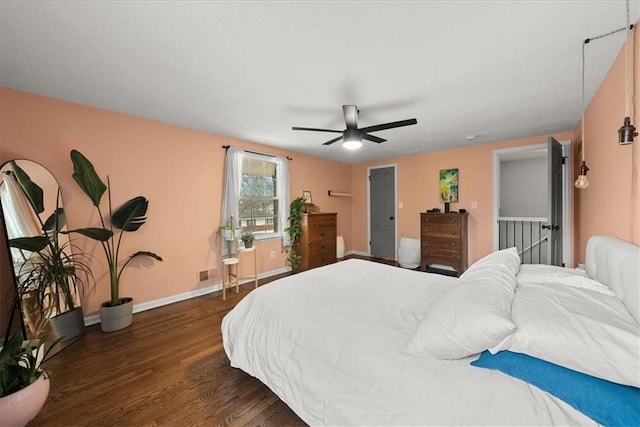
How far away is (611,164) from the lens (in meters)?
1.92

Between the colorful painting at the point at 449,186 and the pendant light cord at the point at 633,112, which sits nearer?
the pendant light cord at the point at 633,112

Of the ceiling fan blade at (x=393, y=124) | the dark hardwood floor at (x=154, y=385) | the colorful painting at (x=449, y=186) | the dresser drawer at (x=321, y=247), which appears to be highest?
the ceiling fan blade at (x=393, y=124)

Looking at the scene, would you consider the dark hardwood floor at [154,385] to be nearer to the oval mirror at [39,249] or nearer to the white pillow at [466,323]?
the oval mirror at [39,249]

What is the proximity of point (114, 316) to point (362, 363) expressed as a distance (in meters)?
2.73

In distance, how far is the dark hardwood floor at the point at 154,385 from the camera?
1479 mm

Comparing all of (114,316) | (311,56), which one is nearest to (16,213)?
(114,316)

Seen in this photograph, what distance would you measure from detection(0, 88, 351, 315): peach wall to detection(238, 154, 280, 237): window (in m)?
0.30

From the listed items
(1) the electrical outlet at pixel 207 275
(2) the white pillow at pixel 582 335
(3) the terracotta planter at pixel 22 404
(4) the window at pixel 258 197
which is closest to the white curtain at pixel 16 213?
(3) the terracotta planter at pixel 22 404

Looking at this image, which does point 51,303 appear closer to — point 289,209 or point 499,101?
point 289,209

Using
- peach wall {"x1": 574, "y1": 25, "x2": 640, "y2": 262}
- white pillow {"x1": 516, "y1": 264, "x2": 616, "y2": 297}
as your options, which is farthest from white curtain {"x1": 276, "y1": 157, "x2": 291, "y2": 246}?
peach wall {"x1": 574, "y1": 25, "x2": 640, "y2": 262}

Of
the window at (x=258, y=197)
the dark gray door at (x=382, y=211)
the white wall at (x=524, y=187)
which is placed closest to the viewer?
the window at (x=258, y=197)

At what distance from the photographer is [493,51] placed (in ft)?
5.69

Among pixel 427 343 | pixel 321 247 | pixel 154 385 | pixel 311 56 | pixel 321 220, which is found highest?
pixel 311 56

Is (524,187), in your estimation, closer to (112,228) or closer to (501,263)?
(501,263)
